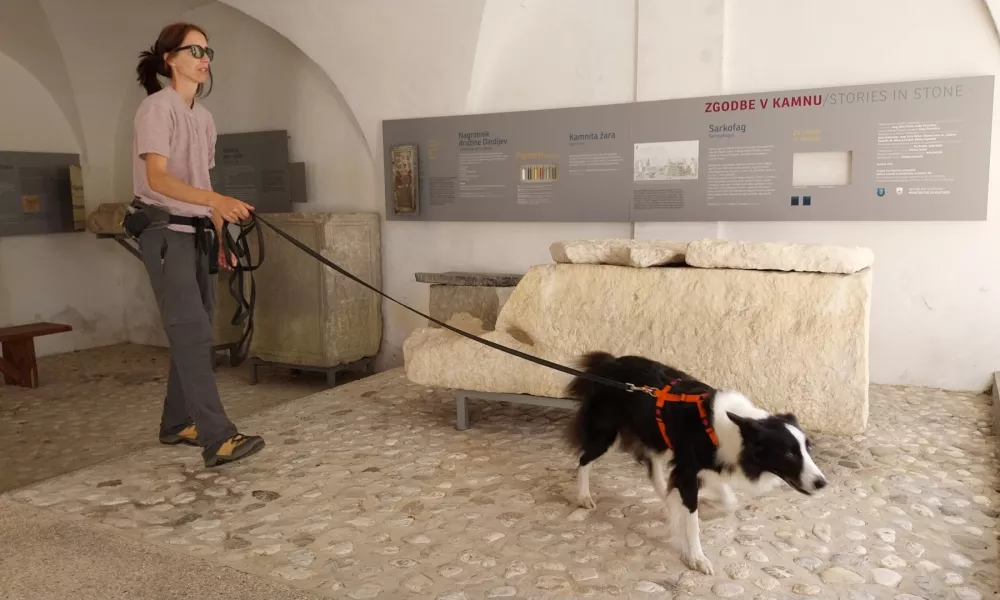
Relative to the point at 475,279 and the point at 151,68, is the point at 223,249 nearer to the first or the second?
the point at 151,68

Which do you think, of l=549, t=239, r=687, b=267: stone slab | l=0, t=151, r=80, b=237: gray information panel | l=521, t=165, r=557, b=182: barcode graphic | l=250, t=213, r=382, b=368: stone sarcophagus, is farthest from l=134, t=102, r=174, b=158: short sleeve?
l=0, t=151, r=80, b=237: gray information panel

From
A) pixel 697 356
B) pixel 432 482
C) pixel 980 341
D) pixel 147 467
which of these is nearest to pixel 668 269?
pixel 697 356

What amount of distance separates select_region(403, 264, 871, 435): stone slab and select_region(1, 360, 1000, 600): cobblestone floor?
0.45 metres

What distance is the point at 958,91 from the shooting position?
521 centimetres

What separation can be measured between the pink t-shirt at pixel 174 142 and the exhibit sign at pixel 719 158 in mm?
2931

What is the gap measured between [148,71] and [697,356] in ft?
11.6

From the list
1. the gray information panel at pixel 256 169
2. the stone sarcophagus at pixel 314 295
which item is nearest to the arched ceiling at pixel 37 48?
the gray information panel at pixel 256 169

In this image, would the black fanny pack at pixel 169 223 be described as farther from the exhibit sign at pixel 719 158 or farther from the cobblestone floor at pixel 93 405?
the exhibit sign at pixel 719 158

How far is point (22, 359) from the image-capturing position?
22.9 feet

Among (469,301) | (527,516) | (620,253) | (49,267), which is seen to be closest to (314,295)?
(469,301)

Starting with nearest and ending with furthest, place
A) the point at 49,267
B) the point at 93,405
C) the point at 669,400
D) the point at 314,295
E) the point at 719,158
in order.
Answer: the point at 669,400, the point at 719,158, the point at 93,405, the point at 314,295, the point at 49,267

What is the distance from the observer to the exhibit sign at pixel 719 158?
5.30m

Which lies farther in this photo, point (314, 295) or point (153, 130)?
point (314, 295)

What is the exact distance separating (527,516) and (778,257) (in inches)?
77.0
